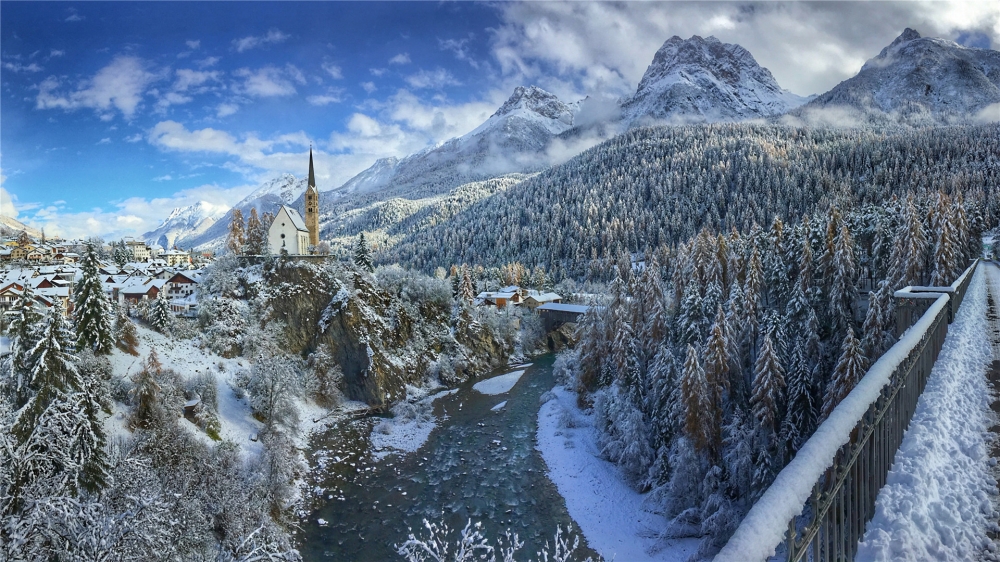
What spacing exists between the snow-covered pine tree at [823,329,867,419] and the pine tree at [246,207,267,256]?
5458 centimetres

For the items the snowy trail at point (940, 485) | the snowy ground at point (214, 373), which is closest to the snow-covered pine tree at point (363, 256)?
the snowy ground at point (214, 373)

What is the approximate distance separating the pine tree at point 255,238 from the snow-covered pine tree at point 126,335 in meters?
19.0

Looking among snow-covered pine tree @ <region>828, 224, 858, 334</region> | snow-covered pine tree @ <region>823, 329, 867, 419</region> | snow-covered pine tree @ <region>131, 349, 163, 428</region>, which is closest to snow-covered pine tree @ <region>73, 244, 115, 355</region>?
snow-covered pine tree @ <region>131, 349, 163, 428</region>

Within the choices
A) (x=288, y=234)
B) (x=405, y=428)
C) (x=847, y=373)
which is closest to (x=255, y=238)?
(x=288, y=234)

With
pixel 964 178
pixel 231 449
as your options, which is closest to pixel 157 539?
pixel 231 449

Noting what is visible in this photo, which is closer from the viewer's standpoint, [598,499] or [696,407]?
[696,407]

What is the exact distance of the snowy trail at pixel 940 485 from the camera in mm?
4074

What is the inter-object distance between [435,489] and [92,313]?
27372 millimetres

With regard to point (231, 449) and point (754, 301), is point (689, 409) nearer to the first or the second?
point (754, 301)

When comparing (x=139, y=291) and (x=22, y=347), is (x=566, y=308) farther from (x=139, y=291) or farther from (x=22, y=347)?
(x=22, y=347)

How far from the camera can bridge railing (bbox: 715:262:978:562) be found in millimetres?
2724

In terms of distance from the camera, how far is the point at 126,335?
124 ft

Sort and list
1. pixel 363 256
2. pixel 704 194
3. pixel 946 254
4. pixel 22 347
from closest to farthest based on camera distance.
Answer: pixel 22 347, pixel 946 254, pixel 363 256, pixel 704 194

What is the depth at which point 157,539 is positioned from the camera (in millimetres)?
12852
